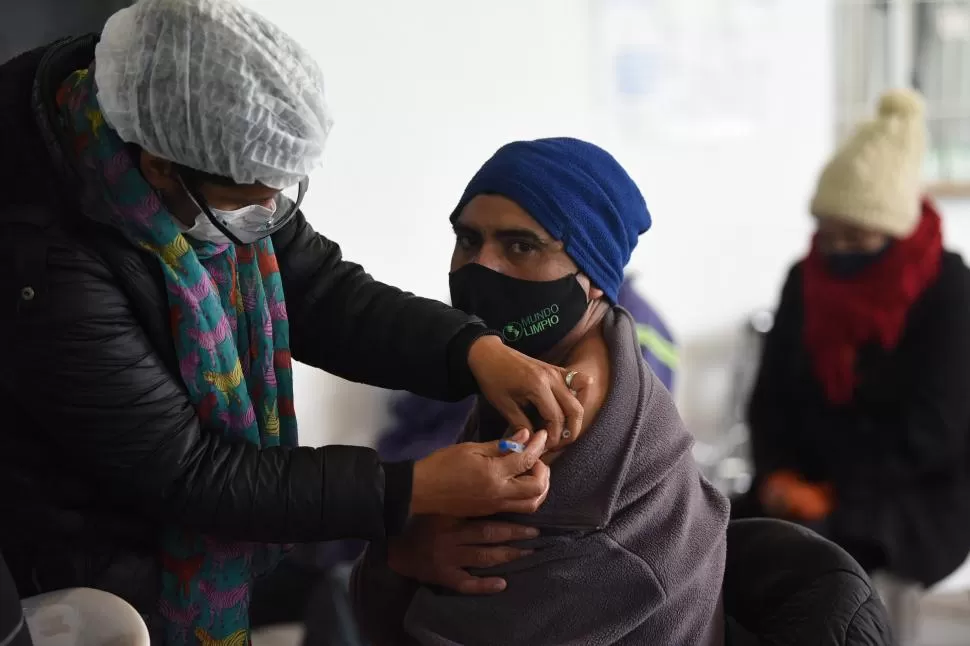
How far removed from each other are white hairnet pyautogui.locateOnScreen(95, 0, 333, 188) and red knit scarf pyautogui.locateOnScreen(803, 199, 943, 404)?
1.69 metres

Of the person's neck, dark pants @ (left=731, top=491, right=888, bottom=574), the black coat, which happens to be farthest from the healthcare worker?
the black coat

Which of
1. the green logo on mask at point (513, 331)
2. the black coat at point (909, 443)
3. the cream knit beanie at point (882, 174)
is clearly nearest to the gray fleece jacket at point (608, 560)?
the green logo on mask at point (513, 331)

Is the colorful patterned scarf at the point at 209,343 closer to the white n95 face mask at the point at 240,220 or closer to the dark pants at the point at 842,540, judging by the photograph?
the white n95 face mask at the point at 240,220

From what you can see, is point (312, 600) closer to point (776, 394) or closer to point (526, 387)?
point (526, 387)

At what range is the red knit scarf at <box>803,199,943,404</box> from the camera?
2.27 m

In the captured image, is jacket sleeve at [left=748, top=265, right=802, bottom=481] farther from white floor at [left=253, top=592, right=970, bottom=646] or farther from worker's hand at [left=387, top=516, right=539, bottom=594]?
worker's hand at [left=387, top=516, right=539, bottom=594]

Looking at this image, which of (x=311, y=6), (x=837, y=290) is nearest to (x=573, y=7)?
(x=311, y=6)

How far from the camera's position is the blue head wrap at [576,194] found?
43.9 inches

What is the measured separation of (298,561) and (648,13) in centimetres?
210

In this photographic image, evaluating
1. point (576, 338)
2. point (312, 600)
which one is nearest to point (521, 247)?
point (576, 338)

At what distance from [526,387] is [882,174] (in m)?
1.68

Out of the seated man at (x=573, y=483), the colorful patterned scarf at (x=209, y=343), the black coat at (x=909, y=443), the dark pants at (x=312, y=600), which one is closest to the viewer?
the colorful patterned scarf at (x=209, y=343)

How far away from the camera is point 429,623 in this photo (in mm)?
1075

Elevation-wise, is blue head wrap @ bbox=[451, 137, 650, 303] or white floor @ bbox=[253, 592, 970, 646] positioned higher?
blue head wrap @ bbox=[451, 137, 650, 303]
